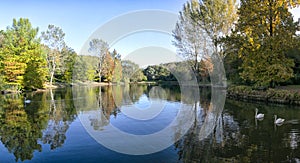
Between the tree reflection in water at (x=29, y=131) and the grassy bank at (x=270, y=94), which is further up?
the grassy bank at (x=270, y=94)

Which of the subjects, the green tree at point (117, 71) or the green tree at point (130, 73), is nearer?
the green tree at point (117, 71)

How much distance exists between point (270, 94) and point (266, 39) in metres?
3.58

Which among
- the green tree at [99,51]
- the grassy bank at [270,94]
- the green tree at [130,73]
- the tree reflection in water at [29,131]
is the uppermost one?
the green tree at [99,51]

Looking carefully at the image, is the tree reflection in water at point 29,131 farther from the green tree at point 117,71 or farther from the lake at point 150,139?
the green tree at point 117,71

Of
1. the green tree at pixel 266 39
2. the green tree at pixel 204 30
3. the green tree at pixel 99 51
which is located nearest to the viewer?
the green tree at pixel 266 39

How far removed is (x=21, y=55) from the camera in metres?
30.1

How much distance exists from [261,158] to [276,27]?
14095 mm

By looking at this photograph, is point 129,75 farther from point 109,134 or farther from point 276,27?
point 109,134

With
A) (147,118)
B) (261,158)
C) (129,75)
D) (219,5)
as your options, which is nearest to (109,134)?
(147,118)

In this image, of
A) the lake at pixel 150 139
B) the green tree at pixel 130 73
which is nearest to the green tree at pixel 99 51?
the green tree at pixel 130 73

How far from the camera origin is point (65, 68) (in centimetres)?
4262

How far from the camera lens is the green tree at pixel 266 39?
16484mm

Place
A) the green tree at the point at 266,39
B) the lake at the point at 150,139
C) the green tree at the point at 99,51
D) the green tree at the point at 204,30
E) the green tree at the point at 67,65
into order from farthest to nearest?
the green tree at the point at 67,65, the green tree at the point at 99,51, the green tree at the point at 204,30, the green tree at the point at 266,39, the lake at the point at 150,139

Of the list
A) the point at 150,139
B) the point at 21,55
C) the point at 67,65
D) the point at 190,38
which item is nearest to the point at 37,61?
the point at 21,55
